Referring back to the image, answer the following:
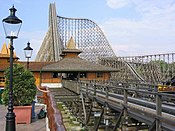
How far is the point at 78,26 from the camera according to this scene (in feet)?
155

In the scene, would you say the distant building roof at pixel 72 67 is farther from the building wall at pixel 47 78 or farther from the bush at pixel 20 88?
the bush at pixel 20 88

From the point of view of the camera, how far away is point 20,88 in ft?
36.6

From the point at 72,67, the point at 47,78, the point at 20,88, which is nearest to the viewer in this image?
the point at 20,88

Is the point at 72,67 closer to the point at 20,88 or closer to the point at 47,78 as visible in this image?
the point at 47,78

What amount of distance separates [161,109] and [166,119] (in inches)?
14.0

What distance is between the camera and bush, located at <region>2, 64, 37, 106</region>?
436 inches

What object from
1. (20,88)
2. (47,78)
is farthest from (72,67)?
(20,88)

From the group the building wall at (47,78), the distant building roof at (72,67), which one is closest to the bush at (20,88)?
the distant building roof at (72,67)

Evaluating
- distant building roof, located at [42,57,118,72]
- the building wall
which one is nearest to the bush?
distant building roof, located at [42,57,118,72]

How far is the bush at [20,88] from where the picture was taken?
1106 centimetres

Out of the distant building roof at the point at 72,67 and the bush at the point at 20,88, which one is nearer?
the bush at the point at 20,88

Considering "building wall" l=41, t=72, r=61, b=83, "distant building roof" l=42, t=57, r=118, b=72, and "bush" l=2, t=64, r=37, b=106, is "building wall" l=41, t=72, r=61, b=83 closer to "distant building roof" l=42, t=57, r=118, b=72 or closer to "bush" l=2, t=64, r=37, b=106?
"distant building roof" l=42, t=57, r=118, b=72

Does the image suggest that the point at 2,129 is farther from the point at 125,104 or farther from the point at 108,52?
the point at 108,52

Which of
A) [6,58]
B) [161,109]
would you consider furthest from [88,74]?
[161,109]
